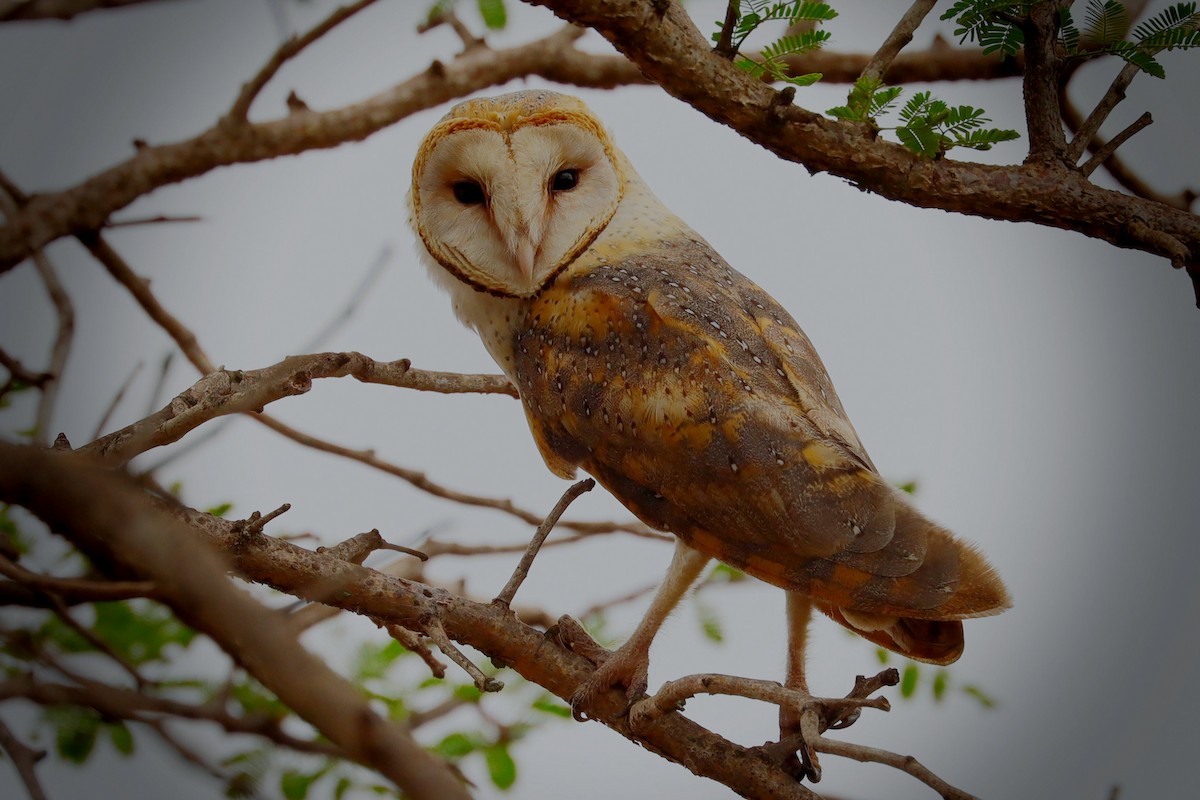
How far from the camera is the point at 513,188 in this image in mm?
1581

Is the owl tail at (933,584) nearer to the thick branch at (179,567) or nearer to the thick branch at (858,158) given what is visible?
the thick branch at (858,158)

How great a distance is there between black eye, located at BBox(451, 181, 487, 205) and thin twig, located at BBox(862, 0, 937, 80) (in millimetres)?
627

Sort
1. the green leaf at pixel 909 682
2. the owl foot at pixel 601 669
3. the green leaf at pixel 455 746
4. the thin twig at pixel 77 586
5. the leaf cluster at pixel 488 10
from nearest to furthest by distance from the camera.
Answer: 1. the thin twig at pixel 77 586
2. the owl foot at pixel 601 669
3. the green leaf at pixel 455 746
4. the leaf cluster at pixel 488 10
5. the green leaf at pixel 909 682

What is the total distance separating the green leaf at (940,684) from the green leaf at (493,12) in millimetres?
1727

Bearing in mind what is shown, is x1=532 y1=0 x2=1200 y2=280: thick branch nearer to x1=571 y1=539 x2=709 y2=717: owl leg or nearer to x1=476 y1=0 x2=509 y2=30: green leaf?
x1=571 y1=539 x2=709 y2=717: owl leg

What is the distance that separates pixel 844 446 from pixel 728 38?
62 centimetres

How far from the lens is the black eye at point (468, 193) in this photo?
5.47 ft

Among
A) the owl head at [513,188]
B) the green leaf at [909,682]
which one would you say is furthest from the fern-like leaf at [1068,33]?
the green leaf at [909,682]

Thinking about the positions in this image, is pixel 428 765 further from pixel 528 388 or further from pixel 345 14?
pixel 345 14

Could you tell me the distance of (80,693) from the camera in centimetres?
56

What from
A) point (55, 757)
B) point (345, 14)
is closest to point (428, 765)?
point (55, 757)

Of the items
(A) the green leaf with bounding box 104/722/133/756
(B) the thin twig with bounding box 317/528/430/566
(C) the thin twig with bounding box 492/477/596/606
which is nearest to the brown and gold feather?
(C) the thin twig with bounding box 492/477/596/606

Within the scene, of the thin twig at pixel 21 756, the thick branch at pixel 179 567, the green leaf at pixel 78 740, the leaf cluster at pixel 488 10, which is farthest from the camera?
the leaf cluster at pixel 488 10

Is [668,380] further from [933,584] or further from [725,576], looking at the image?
[725,576]
